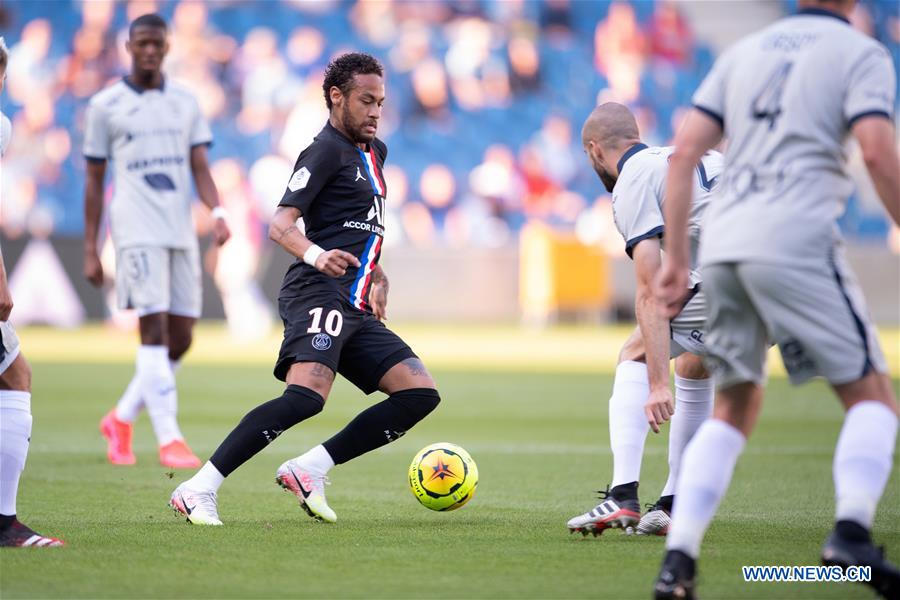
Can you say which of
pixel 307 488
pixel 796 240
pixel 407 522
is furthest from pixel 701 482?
pixel 307 488

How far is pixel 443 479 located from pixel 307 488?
67 cm

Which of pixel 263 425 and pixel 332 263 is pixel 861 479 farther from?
pixel 263 425

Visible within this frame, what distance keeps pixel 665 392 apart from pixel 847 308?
1.20 metres

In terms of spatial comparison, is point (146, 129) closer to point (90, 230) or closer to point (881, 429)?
point (90, 230)

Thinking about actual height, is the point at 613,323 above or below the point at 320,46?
below

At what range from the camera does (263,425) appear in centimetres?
634

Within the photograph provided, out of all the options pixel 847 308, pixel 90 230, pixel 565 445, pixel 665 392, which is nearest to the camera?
pixel 847 308

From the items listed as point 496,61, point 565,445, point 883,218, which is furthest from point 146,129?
point 883,218

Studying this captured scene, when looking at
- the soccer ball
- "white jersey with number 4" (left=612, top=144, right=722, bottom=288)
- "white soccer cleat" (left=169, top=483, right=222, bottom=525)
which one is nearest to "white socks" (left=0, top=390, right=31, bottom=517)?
"white soccer cleat" (left=169, top=483, right=222, bottom=525)

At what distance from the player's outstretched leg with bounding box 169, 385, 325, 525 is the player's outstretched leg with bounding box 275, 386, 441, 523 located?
0.37m

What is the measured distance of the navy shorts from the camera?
6.47 m

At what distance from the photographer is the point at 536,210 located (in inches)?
1140

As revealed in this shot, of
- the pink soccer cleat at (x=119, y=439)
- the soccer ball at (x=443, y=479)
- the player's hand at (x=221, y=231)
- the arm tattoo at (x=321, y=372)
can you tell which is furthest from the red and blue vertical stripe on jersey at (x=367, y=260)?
the pink soccer cleat at (x=119, y=439)

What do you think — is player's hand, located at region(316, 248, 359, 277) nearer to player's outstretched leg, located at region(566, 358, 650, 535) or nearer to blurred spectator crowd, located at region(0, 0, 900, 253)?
player's outstretched leg, located at region(566, 358, 650, 535)
